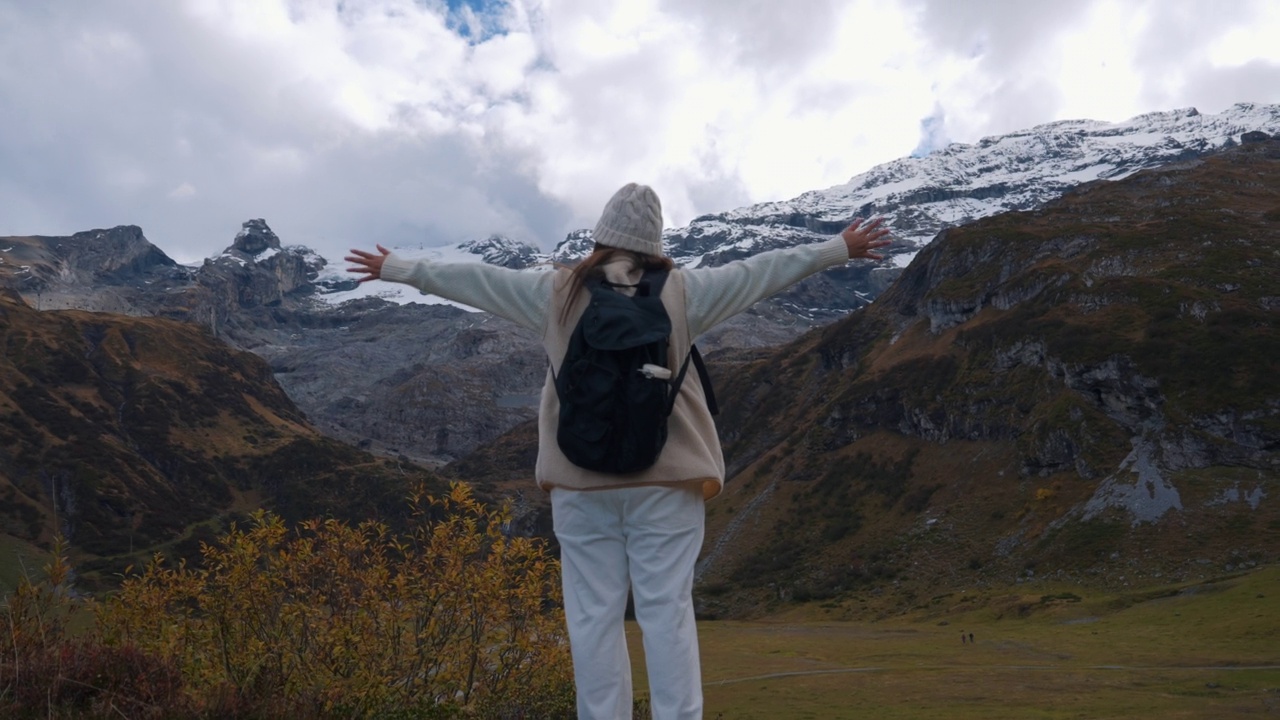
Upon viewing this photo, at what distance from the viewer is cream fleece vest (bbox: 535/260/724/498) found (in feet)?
14.8

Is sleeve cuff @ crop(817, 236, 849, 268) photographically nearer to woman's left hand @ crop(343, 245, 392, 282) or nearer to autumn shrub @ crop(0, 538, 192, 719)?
woman's left hand @ crop(343, 245, 392, 282)

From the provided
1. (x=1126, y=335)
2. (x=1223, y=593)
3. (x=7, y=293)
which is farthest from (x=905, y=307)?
(x=7, y=293)

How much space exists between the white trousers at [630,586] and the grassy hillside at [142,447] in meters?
87.1

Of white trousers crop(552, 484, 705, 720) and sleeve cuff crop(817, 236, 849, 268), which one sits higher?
sleeve cuff crop(817, 236, 849, 268)

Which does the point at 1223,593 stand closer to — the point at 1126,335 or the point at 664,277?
the point at 1126,335

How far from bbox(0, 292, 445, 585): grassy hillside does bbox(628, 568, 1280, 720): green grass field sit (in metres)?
69.2

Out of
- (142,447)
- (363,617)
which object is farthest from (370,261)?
(142,447)

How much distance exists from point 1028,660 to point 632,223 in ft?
101

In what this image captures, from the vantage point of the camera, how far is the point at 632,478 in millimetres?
4484

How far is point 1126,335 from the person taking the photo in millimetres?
72438

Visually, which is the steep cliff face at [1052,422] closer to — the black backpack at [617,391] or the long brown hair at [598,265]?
the long brown hair at [598,265]

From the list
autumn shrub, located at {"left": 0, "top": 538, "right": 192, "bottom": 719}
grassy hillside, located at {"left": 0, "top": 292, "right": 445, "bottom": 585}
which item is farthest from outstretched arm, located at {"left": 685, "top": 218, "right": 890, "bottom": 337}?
grassy hillside, located at {"left": 0, "top": 292, "right": 445, "bottom": 585}

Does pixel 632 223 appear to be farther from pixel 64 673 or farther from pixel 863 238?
pixel 64 673

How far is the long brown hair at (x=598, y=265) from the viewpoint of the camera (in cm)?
482
